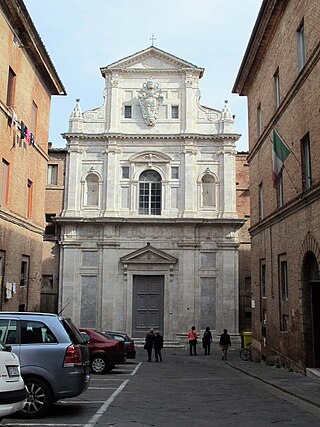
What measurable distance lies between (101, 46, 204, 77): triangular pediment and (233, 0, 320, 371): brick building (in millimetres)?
13402

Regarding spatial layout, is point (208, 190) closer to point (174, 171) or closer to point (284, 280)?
point (174, 171)

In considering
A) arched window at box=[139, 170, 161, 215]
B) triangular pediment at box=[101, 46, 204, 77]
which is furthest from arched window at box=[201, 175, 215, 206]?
triangular pediment at box=[101, 46, 204, 77]

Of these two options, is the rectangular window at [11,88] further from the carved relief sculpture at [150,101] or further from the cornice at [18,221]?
the carved relief sculpture at [150,101]

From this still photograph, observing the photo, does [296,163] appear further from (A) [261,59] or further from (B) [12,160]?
(B) [12,160]

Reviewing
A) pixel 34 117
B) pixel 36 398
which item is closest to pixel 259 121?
pixel 34 117

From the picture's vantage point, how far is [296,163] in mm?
17797

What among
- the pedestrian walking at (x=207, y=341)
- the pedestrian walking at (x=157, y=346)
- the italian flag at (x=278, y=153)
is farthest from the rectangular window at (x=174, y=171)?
the italian flag at (x=278, y=153)

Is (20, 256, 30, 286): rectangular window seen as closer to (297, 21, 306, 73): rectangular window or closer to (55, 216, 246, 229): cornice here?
(55, 216, 246, 229): cornice

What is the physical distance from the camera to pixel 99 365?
18453 millimetres

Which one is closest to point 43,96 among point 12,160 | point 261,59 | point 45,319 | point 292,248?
point 12,160

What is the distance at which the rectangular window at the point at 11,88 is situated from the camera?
20484 mm

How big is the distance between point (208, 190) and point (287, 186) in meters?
18.3

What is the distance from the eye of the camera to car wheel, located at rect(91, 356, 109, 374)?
60.5 ft

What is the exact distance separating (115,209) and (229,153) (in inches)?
344
